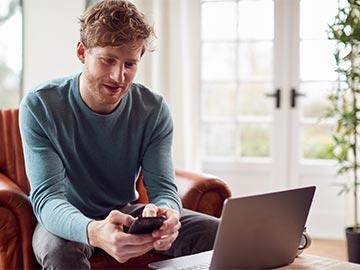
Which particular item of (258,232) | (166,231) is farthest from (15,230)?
(258,232)

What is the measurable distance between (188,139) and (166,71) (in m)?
0.47

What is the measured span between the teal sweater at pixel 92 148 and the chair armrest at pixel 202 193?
1.27 feet

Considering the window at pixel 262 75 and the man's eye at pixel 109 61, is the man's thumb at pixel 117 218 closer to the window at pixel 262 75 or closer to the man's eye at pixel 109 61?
the man's eye at pixel 109 61

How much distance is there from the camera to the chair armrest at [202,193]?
9.09ft

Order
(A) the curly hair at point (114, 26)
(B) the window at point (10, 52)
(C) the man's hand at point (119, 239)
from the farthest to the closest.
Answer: (B) the window at point (10, 52) → (A) the curly hair at point (114, 26) → (C) the man's hand at point (119, 239)

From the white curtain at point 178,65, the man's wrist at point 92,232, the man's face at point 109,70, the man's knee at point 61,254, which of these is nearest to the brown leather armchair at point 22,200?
the man's knee at point 61,254

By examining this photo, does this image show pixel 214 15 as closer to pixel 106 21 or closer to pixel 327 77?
pixel 327 77

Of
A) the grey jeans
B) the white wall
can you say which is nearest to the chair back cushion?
the grey jeans

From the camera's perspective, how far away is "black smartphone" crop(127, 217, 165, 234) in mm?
1737

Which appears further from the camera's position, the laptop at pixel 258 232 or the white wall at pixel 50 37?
the white wall at pixel 50 37

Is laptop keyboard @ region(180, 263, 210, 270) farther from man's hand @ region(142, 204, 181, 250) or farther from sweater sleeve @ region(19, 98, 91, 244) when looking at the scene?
sweater sleeve @ region(19, 98, 91, 244)

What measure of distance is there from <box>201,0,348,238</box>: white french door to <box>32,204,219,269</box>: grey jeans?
81.9 inches

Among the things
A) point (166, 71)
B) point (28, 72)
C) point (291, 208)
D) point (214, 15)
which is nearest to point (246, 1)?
point (214, 15)

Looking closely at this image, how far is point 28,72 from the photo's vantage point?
4309 millimetres
